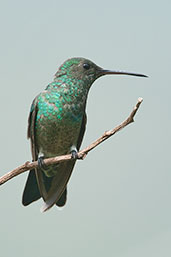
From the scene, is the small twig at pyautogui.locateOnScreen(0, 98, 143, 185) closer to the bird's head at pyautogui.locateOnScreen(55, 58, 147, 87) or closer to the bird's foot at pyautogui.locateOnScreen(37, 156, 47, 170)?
the bird's foot at pyautogui.locateOnScreen(37, 156, 47, 170)

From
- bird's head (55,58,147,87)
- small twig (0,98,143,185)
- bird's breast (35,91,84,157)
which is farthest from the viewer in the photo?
bird's head (55,58,147,87)

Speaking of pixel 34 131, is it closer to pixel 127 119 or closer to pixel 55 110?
pixel 55 110

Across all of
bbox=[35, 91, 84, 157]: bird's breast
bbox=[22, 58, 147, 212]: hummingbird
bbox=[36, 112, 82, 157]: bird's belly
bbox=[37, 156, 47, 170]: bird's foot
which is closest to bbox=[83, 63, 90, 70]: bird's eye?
bbox=[22, 58, 147, 212]: hummingbird

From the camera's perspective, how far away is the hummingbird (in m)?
3.92

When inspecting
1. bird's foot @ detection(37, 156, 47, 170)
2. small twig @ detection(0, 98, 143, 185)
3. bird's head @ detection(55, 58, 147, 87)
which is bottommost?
bird's foot @ detection(37, 156, 47, 170)

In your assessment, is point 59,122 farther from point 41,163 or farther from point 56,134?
point 41,163

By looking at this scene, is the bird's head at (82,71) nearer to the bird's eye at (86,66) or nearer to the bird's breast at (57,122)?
the bird's eye at (86,66)

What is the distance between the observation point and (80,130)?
4.22m

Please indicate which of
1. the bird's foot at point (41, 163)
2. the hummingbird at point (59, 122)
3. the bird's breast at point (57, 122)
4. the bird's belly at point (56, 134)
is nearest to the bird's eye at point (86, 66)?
the hummingbird at point (59, 122)

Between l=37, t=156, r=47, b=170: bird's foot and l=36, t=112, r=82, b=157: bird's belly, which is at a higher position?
l=36, t=112, r=82, b=157: bird's belly

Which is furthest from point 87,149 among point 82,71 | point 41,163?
point 82,71

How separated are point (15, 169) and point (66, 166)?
100 centimetres

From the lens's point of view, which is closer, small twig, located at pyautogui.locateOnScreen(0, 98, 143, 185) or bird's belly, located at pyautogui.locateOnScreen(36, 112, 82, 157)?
small twig, located at pyautogui.locateOnScreen(0, 98, 143, 185)

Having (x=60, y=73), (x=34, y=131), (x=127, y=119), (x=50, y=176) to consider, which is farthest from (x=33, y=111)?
(x=127, y=119)
